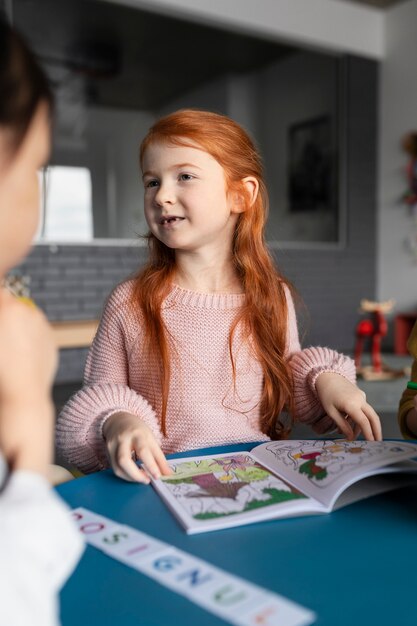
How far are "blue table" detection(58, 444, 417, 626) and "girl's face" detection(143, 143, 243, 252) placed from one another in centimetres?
49

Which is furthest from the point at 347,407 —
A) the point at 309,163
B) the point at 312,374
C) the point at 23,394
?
the point at 309,163

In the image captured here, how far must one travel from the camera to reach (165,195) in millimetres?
1021

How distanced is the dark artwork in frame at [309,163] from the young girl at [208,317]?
339 centimetres

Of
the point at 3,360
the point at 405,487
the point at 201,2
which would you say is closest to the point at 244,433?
the point at 405,487

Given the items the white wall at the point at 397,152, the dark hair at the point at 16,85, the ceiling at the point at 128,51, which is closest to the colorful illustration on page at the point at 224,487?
the dark hair at the point at 16,85

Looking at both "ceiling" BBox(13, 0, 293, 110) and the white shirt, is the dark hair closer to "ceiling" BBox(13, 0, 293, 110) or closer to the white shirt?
the white shirt

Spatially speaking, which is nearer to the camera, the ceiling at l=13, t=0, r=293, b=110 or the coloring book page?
the coloring book page

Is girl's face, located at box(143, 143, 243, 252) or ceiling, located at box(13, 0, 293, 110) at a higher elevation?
ceiling, located at box(13, 0, 293, 110)

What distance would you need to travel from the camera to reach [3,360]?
0.36 metres

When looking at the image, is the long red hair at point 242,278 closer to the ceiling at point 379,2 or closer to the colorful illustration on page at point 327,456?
the colorful illustration on page at point 327,456

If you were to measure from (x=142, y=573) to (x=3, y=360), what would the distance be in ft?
0.84

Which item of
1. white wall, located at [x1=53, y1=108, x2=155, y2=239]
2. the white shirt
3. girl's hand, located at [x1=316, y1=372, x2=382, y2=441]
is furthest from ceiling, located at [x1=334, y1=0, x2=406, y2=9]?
the white shirt

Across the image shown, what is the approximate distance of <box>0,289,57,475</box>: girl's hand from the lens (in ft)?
1.17

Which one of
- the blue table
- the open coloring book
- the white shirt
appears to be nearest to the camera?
the white shirt
